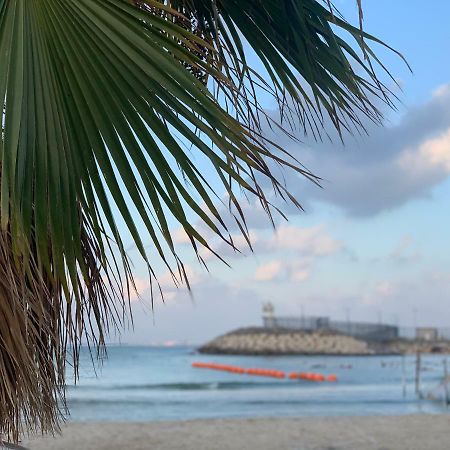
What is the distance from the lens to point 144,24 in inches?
75.5

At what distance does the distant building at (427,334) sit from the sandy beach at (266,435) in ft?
272

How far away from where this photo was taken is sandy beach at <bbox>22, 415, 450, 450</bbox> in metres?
10.8

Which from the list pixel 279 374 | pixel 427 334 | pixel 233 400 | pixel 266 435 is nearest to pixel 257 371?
pixel 279 374

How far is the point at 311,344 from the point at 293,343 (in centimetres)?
221

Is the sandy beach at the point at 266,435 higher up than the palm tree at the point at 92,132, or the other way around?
the palm tree at the point at 92,132

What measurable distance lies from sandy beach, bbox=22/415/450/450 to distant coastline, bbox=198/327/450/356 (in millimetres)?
75849

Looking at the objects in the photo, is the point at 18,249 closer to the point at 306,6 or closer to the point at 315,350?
the point at 306,6

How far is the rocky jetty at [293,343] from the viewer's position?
294 ft

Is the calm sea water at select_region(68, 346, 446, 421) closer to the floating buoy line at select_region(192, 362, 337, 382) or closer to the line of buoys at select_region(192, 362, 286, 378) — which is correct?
the floating buoy line at select_region(192, 362, 337, 382)

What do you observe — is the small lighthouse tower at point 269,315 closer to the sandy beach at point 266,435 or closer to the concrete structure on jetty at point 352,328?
the concrete structure on jetty at point 352,328

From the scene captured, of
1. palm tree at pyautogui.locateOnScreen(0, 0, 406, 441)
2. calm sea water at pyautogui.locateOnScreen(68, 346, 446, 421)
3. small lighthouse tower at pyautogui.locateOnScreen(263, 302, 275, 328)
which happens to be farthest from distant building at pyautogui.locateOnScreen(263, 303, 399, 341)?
palm tree at pyautogui.locateOnScreen(0, 0, 406, 441)

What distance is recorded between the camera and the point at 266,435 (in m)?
12.1

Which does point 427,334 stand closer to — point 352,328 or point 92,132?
point 352,328

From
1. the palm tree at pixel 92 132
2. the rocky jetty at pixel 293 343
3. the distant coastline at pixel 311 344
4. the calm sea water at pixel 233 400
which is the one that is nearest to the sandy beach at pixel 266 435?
the calm sea water at pixel 233 400
